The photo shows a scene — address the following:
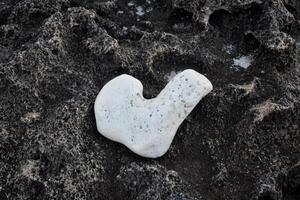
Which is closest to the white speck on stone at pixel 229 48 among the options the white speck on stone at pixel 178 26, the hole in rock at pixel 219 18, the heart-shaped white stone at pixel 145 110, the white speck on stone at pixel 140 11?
the hole in rock at pixel 219 18

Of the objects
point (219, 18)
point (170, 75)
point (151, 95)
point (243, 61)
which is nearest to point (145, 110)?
point (151, 95)

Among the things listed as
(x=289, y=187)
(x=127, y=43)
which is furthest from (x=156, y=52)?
(x=289, y=187)

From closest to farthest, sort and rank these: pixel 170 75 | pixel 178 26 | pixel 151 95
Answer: pixel 151 95
pixel 170 75
pixel 178 26

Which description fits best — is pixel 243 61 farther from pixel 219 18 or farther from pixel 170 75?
pixel 170 75

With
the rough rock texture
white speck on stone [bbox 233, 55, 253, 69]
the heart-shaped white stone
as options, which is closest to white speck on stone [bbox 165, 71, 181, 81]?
the rough rock texture

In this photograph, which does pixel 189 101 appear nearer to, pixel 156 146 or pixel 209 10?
pixel 156 146

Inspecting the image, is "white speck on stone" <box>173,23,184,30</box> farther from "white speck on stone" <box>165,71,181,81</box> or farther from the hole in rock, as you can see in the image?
"white speck on stone" <box>165,71,181,81</box>
